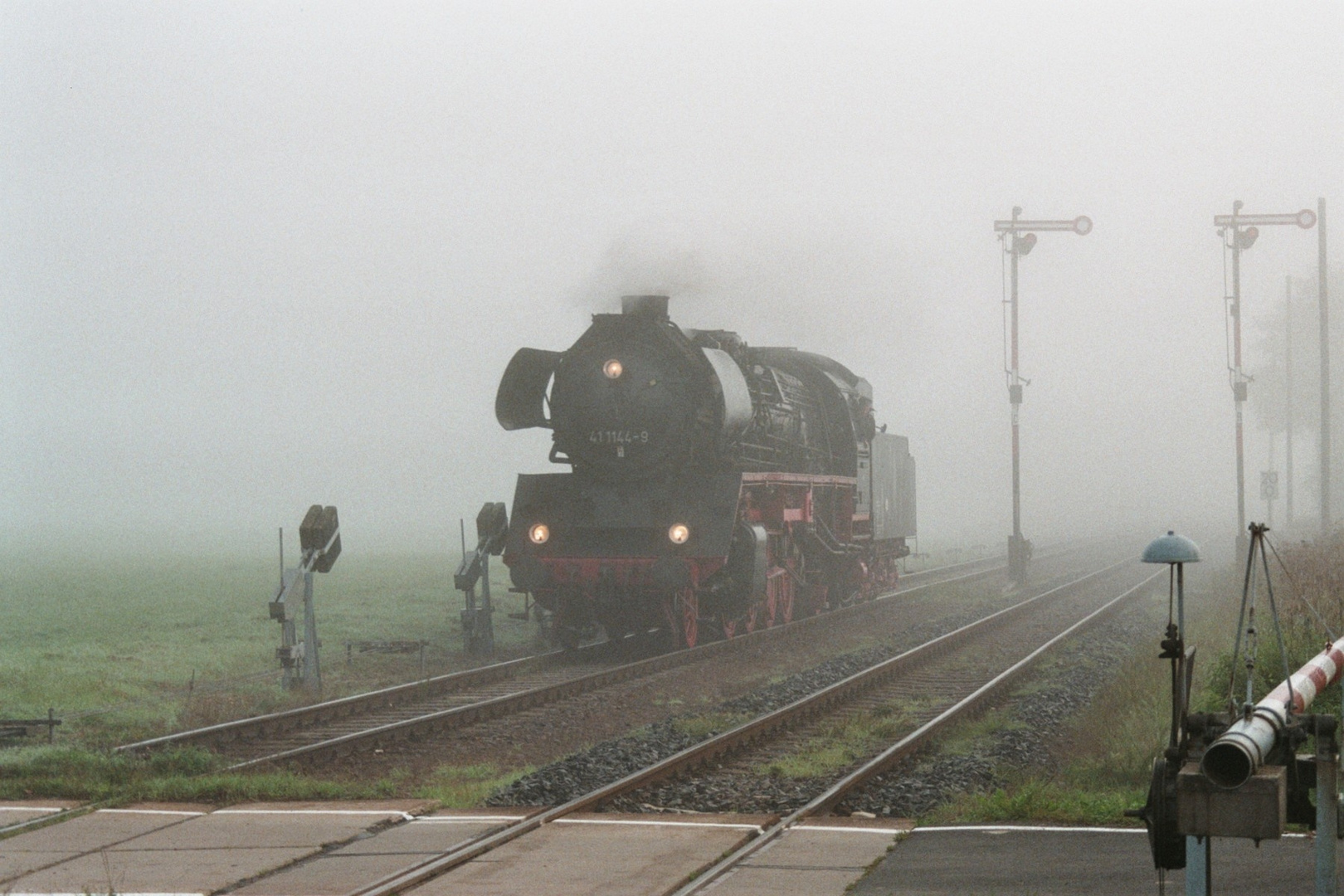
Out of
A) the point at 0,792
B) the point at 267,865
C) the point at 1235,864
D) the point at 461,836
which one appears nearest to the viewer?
the point at 1235,864

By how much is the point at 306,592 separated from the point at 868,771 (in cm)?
791

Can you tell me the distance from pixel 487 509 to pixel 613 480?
2367 mm

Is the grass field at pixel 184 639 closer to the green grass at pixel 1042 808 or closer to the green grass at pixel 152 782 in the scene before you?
the green grass at pixel 152 782

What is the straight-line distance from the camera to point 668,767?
10.3 meters

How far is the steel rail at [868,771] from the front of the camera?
294 inches

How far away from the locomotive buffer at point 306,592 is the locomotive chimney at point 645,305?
15.5 ft

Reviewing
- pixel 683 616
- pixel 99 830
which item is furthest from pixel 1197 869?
pixel 683 616

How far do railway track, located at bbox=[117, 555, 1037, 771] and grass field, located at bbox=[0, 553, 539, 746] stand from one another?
35.8 inches

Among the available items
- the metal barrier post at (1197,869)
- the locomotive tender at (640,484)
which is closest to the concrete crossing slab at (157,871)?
the metal barrier post at (1197,869)

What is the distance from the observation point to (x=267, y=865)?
771cm

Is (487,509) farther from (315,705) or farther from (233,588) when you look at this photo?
(233,588)

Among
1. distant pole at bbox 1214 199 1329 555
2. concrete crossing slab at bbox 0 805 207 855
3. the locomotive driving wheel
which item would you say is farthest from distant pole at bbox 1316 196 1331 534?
concrete crossing slab at bbox 0 805 207 855

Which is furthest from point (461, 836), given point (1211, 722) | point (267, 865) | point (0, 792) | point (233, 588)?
point (233, 588)

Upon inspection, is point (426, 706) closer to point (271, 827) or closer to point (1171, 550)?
point (271, 827)
